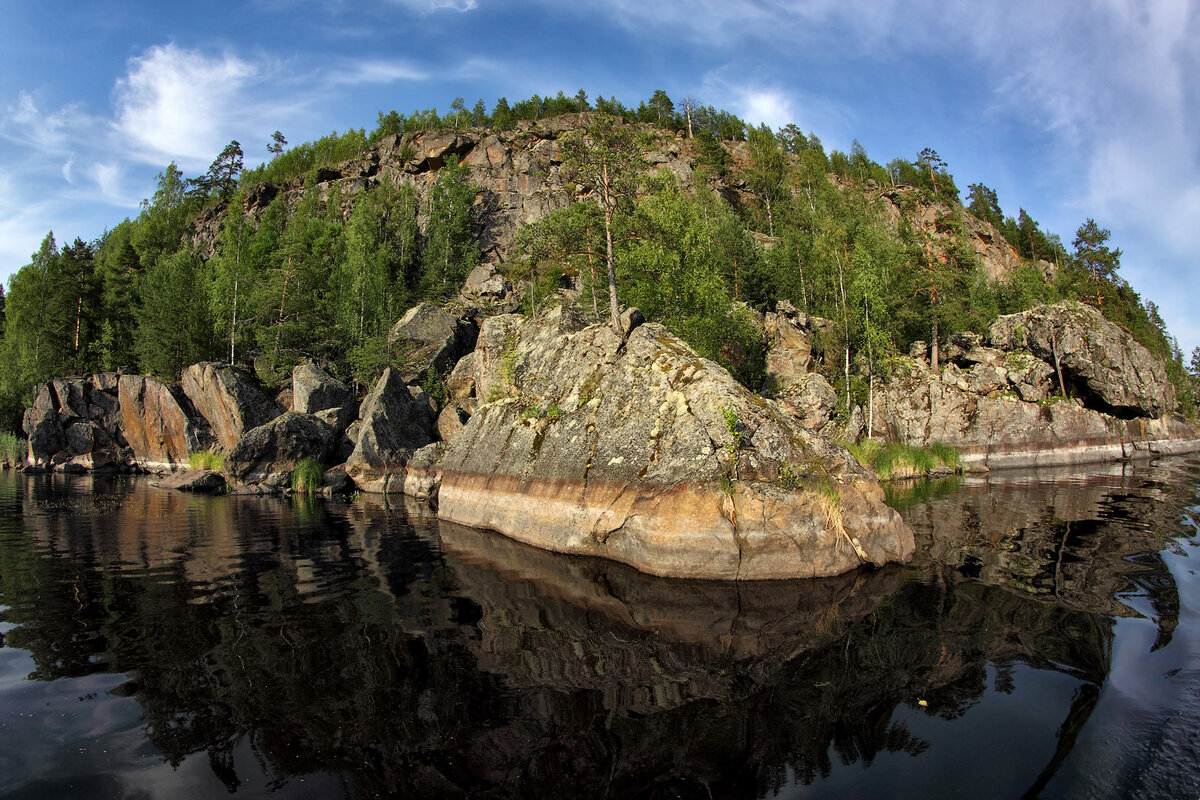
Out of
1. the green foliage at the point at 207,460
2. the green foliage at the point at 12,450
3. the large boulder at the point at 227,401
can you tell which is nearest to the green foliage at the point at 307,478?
the green foliage at the point at 207,460

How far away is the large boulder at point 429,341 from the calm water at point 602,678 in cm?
3550

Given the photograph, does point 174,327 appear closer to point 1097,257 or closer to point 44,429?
point 44,429

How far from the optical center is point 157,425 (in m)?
49.5

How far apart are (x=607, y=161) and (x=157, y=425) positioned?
48.3 metres

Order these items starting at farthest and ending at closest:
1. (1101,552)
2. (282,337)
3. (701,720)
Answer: (282,337) → (1101,552) → (701,720)

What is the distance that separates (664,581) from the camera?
13.0 metres

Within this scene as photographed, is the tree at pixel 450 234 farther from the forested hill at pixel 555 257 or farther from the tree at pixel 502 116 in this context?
the tree at pixel 502 116

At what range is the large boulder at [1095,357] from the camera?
46.1m

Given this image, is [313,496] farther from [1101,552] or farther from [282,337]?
[1101,552]

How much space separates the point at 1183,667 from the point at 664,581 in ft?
27.8

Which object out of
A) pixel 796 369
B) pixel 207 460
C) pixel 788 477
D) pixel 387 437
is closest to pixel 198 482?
pixel 207 460

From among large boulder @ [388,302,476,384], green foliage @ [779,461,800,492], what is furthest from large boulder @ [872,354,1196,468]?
large boulder @ [388,302,476,384]

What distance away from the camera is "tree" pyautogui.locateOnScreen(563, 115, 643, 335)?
25.9 meters

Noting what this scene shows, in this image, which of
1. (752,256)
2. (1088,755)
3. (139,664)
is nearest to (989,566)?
(1088,755)
